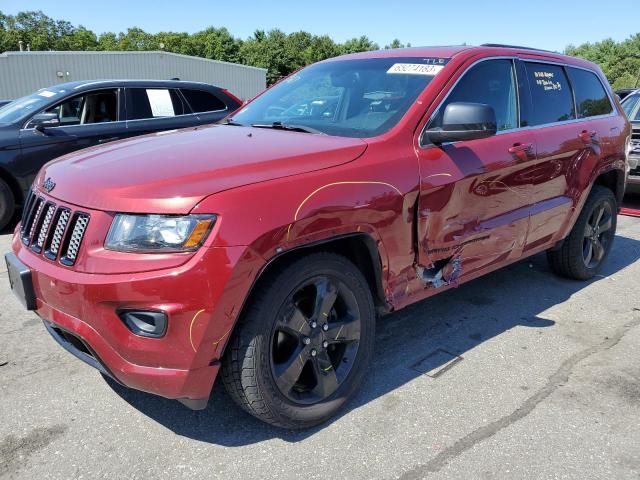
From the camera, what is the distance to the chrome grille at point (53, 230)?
2.29m

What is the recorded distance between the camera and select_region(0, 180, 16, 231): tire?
6168 mm

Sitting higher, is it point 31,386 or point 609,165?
point 609,165

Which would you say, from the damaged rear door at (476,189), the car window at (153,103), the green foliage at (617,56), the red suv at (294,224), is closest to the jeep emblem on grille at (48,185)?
the red suv at (294,224)

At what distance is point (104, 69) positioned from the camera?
32.4m

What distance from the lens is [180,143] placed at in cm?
288

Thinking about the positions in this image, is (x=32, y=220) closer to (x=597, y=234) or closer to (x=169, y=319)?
(x=169, y=319)

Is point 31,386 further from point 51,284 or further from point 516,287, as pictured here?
point 516,287

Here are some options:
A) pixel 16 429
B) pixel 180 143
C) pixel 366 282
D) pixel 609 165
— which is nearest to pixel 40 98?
pixel 180 143

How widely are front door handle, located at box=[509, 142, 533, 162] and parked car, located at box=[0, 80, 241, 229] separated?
477 centimetres

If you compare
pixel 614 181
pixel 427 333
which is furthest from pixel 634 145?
pixel 427 333

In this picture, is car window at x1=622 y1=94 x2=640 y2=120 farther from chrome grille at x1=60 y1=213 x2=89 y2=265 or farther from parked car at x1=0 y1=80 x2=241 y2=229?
chrome grille at x1=60 y1=213 x2=89 y2=265

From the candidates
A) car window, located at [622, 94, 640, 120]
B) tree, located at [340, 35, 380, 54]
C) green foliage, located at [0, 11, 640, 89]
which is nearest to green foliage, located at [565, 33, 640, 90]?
green foliage, located at [0, 11, 640, 89]

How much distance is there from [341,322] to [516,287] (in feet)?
8.26

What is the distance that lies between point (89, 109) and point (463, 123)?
5.25 meters
